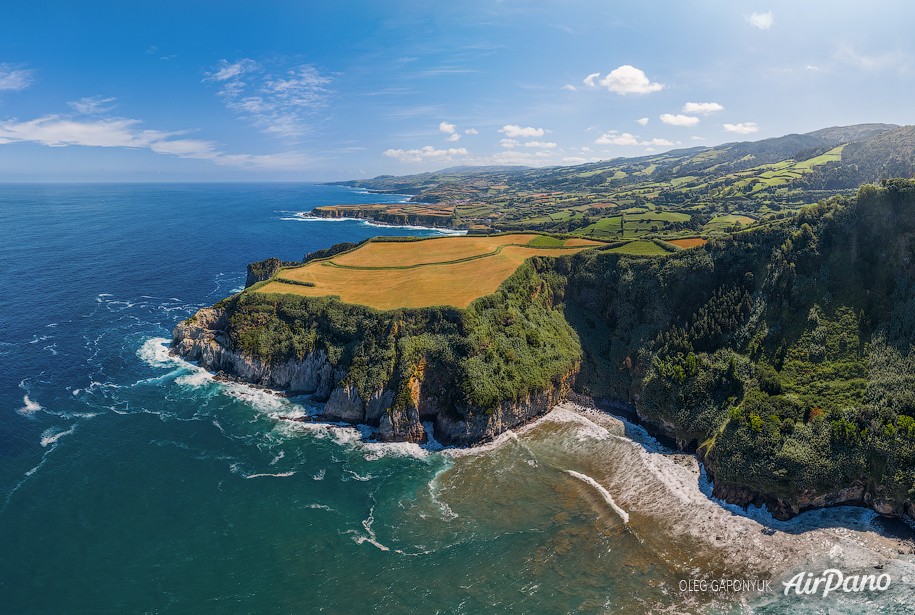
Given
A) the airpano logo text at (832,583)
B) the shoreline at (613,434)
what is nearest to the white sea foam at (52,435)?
the shoreline at (613,434)

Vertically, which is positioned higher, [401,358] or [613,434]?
[401,358]

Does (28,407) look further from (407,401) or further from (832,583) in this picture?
(832,583)

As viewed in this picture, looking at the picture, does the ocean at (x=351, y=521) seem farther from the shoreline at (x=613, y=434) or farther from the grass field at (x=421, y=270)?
the grass field at (x=421, y=270)

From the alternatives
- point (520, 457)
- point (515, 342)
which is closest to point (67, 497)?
point (520, 457)

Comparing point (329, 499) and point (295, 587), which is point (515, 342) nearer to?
point (329, 499)

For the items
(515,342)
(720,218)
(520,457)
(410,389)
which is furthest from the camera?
(720,218)

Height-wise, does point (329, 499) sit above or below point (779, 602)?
above

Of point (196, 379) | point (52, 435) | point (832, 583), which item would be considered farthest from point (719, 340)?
point (52, 435)
